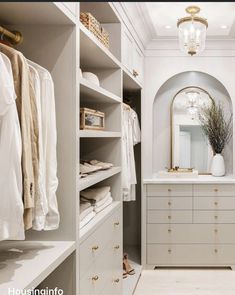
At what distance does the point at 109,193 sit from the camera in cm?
293

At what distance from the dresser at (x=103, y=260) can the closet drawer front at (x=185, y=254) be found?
4.10 feet

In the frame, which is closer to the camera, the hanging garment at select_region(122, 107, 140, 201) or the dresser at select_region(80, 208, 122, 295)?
the dresser at select_region(80, 208, 122, 295)

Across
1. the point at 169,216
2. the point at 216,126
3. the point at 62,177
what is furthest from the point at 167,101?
the point at 62,177

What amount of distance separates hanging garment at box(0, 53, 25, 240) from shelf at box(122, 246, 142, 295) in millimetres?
2473

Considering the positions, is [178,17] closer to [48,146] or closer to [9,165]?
[48,146]

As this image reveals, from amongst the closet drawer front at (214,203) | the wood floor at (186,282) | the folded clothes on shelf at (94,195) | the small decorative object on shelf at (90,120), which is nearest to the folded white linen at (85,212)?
the folded clothes on shelf at (94,195)

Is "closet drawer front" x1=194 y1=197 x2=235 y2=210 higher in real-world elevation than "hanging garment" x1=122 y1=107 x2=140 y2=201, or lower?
lower

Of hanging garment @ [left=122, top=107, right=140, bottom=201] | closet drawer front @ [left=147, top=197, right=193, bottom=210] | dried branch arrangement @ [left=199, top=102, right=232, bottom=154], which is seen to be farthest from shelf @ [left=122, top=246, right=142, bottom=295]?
dried branch arrangement @ [left=199, top=102, right=232, bottom=154]

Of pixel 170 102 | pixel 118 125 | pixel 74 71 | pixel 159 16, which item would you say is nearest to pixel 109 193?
pixel 118 125

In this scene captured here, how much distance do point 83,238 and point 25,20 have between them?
109 cm

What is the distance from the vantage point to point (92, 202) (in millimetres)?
2451

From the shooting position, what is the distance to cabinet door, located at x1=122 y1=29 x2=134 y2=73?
3100 millimetres

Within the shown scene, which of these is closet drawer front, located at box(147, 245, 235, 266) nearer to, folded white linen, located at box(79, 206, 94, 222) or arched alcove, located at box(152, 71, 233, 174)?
arched alcove, located at box(152, 71, 233, 174)

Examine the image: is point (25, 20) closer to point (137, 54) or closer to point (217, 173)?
point (137, 54)
